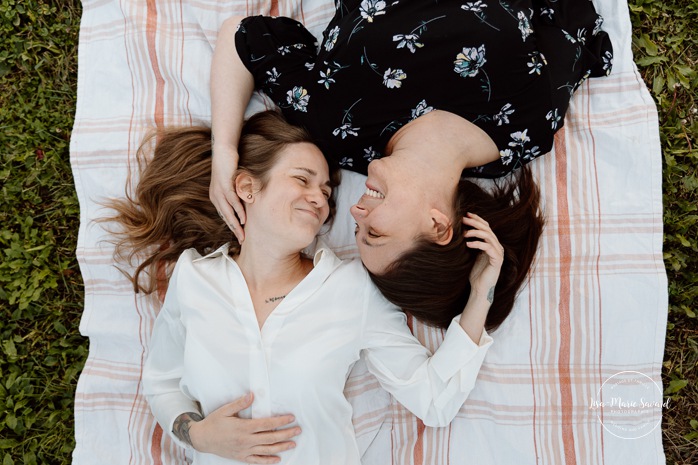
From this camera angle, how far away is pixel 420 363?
2.66 metres

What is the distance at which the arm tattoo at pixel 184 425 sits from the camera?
2615mm

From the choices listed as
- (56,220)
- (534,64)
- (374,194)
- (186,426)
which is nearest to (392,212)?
(374,194)

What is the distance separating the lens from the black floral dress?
8.02 feet

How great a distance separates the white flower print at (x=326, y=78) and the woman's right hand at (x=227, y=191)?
550 millimetres

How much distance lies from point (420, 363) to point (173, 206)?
4.90 feet

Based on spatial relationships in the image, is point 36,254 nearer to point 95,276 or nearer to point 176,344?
point 95,276

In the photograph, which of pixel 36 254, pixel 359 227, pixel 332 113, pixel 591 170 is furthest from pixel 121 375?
pixel 591 170

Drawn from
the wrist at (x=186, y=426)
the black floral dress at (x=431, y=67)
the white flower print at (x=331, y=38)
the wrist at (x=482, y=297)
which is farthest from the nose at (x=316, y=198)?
the wrist at (x=186, y=426)

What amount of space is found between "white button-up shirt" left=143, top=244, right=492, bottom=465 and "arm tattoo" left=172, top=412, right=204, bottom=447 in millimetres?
28

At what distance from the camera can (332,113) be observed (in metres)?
2.66

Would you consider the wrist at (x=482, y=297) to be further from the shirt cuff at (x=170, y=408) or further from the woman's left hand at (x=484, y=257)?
the shirt cuff at (x=170, y=408)

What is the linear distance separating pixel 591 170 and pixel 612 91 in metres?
0.44

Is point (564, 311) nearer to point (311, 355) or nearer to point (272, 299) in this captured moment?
point (311, 355)

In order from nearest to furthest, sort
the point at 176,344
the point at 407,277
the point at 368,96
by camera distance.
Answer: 1. the point at 407,277
2. the point at 368,96
3. the point at 176,344
